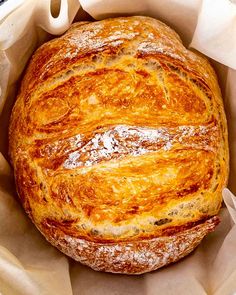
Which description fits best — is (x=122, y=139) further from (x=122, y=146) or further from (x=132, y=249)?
(x=132, y=249)

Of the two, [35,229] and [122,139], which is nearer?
[122,139]

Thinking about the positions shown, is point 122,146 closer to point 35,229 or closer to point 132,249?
point 132,249

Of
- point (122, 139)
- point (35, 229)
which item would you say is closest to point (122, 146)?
point (122, 139)

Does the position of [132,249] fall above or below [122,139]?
below

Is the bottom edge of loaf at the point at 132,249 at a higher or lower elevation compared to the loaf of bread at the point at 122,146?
lower

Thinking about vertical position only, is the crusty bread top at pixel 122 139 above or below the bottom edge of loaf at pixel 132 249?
above

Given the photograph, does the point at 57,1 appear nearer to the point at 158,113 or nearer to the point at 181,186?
the point at 158,113
